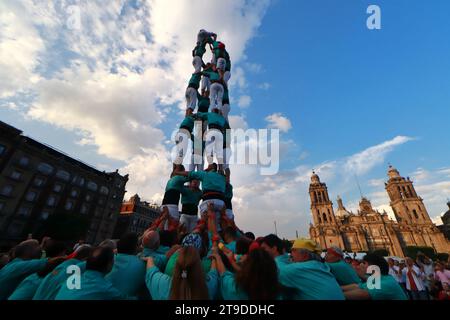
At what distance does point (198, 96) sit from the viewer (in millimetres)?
8664

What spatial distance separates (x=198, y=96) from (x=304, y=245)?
294 inches

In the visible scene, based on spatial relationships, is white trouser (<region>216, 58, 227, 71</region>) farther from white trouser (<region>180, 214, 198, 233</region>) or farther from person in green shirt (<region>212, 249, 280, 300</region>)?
person in green shirt (<region>212, 249, 280, 300</region>)

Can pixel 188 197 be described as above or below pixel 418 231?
below

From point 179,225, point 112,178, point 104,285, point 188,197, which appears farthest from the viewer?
point 112,178

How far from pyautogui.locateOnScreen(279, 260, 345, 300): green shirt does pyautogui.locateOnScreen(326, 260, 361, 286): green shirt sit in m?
1.52

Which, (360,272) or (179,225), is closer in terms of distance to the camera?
(360,272)

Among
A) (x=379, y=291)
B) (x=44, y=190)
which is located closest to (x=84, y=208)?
(x=44, y=190)

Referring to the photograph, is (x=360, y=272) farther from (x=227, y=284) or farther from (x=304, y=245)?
(x=227, y=284)

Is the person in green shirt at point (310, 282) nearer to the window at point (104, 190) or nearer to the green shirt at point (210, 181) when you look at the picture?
the green shirt at point (210, 181)

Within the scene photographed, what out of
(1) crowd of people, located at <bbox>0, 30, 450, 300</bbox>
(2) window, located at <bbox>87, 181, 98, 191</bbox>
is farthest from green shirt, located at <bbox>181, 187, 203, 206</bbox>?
(2) window, located at <bbox>87, 181, 98, 191</bbox>

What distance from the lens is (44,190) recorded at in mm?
31312

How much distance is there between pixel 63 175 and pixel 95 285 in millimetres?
41906

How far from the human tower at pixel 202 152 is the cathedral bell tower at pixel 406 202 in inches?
3606

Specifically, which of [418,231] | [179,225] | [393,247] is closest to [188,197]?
[179,225]
